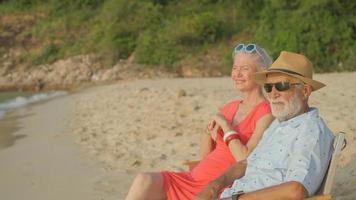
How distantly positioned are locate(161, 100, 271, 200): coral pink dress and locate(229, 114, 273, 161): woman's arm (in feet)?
0.22

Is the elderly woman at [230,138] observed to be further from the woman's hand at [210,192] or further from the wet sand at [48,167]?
the wet sand at [48,167]

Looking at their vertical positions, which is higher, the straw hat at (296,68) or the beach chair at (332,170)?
the straw hat at (296,68)

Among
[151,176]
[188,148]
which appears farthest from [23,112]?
[151,176]

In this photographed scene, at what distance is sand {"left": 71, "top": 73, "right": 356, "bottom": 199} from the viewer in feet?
20.7

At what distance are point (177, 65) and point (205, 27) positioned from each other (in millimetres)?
2376

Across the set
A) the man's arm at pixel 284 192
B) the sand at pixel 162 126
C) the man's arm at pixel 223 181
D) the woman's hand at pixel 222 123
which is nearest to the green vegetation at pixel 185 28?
the sand at pixel 162 126

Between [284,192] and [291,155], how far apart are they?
21 centimetres

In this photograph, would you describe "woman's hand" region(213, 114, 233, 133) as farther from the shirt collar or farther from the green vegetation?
the green vegetation

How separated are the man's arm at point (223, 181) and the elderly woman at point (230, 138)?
88 mm

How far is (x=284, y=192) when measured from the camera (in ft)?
8.83

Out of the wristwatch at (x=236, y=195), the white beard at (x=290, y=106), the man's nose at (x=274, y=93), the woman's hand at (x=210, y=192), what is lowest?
the woman's hand at (x=210, y=192)

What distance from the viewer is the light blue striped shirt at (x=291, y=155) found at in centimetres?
270

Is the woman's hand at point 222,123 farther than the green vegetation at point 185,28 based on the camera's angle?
No

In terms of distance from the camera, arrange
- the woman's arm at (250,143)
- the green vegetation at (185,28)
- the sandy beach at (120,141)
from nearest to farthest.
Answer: the woman's arm at (250,143)
the sandy beach at (120,141)
the green vegetation at (185,28)
